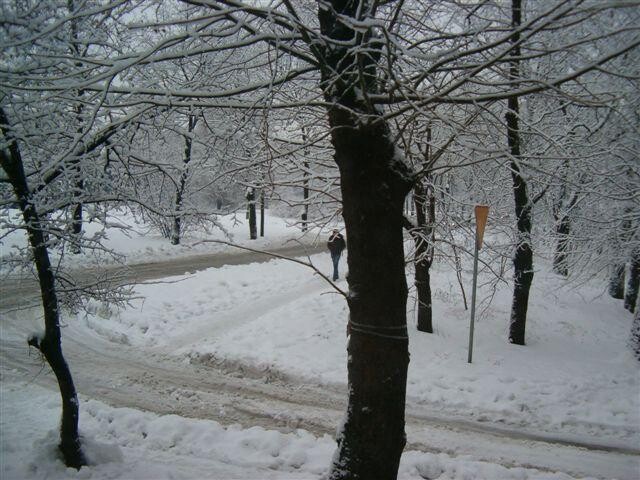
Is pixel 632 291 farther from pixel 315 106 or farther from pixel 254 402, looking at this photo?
pixel 315 106

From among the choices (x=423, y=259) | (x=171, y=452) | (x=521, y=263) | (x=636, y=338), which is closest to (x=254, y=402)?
(x=171, y=452)

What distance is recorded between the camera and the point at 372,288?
9.62 ft

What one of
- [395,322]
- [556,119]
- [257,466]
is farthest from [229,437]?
[556,119]

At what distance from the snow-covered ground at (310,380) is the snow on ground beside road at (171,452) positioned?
2 centimetres

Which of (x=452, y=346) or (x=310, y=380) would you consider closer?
(x=310, y=380)

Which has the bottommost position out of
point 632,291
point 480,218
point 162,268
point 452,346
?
point 452,346

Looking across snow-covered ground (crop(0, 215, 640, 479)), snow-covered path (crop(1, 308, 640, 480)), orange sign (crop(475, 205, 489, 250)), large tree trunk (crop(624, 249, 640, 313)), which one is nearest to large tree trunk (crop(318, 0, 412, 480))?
snow-covered ground (crop(0, 215, 640, 479))

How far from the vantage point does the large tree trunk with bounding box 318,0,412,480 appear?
2.86 meters

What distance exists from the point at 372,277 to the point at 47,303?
363 centimetres

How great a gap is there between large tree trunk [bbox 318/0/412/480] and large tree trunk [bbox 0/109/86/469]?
315 cm

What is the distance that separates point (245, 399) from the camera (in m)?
6.84

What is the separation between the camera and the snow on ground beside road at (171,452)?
15.1 feet

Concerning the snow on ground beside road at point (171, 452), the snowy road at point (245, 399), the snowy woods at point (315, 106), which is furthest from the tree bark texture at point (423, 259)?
the snow on ground beside road at point (171, 452)

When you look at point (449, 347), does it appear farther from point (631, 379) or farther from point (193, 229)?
point (193, 229)
